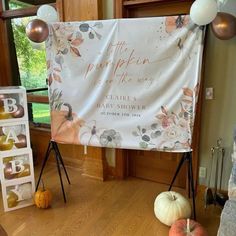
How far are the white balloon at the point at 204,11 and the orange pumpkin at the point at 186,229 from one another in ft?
4.83

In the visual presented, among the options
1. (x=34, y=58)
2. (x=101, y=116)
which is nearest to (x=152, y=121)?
(x=101, y=116)

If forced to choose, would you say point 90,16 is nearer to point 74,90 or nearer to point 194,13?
point 74,90

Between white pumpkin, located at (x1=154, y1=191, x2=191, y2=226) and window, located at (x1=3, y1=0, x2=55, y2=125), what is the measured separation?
1.92 m

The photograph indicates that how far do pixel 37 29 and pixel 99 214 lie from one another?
68.4 inches

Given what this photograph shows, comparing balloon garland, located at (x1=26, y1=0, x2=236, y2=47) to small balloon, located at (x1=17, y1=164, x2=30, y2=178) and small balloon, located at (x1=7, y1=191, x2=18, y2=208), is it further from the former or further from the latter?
small balloon, located at (x1=7, y1=191, x2=18, y2=208)

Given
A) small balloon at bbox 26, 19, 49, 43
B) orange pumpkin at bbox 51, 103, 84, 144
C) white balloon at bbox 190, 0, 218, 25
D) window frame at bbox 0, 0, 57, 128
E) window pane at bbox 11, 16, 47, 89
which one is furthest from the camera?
window pane at bbox 11, 16, 47, 89

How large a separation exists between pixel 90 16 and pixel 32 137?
1.85 meters

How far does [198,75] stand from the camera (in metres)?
1.97

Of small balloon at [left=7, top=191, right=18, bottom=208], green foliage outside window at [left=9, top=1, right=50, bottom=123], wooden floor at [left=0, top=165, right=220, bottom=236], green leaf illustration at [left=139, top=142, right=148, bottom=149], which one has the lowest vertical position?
wooden floor at [left=0, top=165, right=220, bottom=236]

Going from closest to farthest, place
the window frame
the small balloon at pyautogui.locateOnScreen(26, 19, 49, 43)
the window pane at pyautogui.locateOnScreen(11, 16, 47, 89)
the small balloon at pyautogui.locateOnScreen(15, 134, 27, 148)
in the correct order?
the small balloon at pyautogui.locateOnScreen(26, 19, 49, 43) → the small balloon at pyautogui.locateOnScreen(15, 134, 27, 148) → the window frame → the window pane at pyautogui.locateOnScreen(11, 16, 47, 89)

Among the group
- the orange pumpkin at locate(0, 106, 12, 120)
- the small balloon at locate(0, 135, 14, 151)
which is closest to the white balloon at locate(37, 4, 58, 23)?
the orange pumpkin at locate(0, 106, 12, 120)

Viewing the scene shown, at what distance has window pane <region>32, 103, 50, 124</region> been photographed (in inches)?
129

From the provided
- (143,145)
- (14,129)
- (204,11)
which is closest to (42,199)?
(14,129)

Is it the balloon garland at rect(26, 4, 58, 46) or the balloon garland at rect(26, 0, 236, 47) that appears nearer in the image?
the balloon garland at rect(26, 0, 236, 47)
